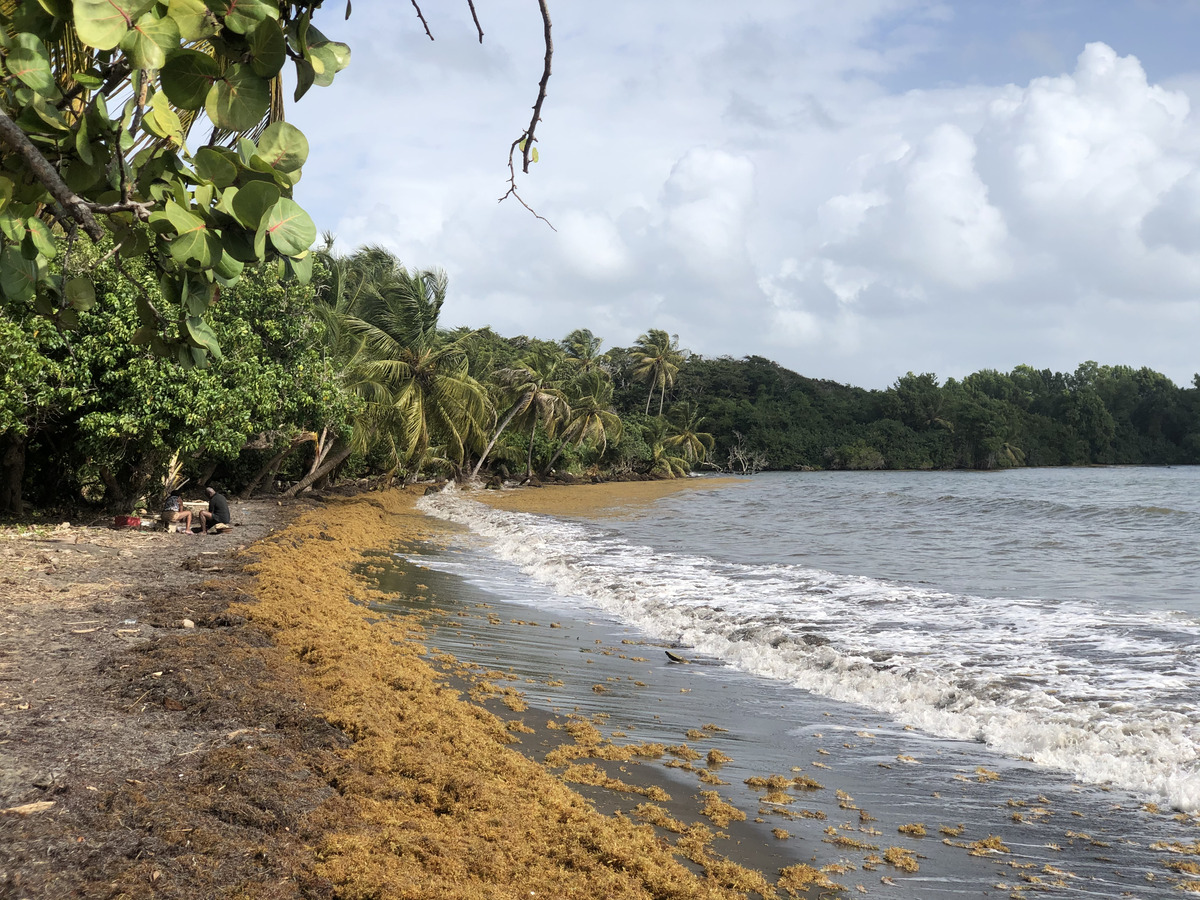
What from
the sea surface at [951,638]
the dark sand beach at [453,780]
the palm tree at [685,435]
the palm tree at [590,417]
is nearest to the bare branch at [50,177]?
the dark sand beach at [453,780]

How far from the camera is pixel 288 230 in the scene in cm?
149

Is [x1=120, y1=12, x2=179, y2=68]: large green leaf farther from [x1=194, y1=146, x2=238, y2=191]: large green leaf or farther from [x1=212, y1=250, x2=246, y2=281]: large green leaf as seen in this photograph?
[x1=212, y1=250, x2=246, y2=281]: large green leaf

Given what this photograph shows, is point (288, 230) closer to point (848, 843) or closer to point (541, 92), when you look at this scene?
point (541, 92)

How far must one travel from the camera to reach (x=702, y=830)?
3.65 metres

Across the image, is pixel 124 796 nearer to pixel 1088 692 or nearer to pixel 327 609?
pixel 327 609

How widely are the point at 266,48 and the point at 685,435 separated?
61274mm

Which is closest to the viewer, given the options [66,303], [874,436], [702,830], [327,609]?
[66,303]

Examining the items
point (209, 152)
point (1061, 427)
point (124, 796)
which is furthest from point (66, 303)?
point (1061, 427)

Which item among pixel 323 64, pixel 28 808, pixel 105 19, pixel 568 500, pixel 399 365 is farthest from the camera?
pixel 568 500


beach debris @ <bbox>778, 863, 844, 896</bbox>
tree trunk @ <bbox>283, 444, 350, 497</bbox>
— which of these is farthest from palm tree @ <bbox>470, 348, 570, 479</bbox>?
A: beach debris @ <bbox>778, 863, 844, 896</bbox>

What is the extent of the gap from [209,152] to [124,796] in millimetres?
2745

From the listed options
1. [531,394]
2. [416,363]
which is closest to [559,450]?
[531,394]

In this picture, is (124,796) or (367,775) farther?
(367,775)

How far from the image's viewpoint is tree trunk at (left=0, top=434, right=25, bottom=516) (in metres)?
11.8
